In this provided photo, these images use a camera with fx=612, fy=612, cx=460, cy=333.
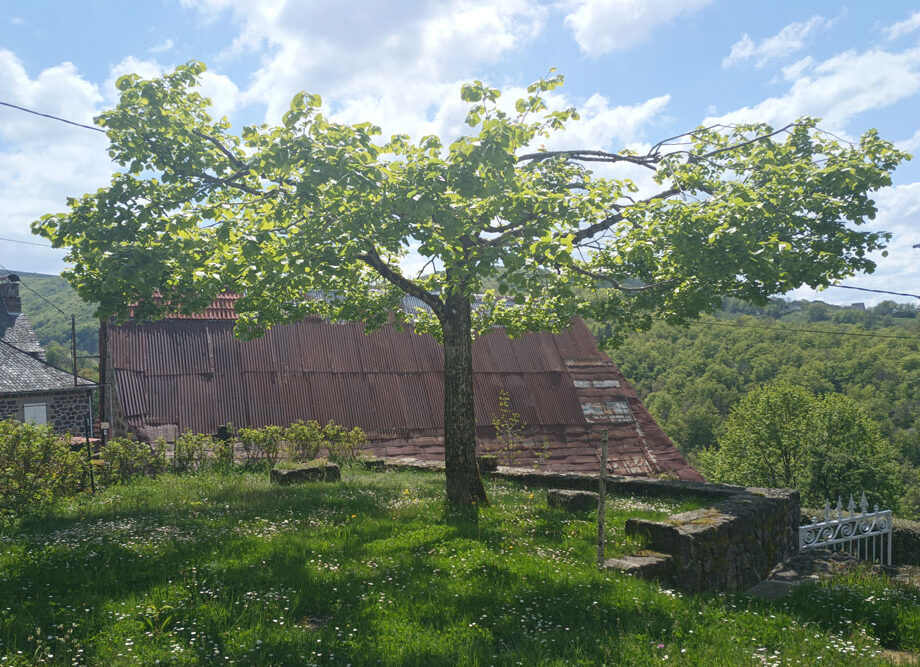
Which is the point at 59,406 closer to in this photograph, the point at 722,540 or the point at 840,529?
the point at 722,540

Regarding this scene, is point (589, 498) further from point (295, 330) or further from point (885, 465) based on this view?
point (885, 465)

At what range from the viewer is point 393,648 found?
4.68m

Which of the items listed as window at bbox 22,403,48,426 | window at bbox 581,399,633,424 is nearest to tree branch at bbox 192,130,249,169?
window at bbox 581,399,633,424

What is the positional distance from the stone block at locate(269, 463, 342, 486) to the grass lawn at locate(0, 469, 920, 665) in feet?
11.1

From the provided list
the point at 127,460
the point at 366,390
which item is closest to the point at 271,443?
the point at 127,460

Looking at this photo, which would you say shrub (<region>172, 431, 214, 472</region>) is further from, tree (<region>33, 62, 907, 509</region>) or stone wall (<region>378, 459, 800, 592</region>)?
stone wall (<region>378, 459, 800, 592</region>)

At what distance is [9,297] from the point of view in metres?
30.4

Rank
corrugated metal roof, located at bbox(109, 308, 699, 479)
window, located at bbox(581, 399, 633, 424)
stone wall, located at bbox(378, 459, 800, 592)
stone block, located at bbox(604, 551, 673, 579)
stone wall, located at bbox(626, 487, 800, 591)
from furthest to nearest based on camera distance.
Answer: window, located at bbox(581, 399, 633, 424)
corrugated metal roof, located at bbox(109, 308, 699, 479)
stone wall, located at bbox(626, 487, 800, 591)
stone wall, located at bbox(378, 459, 800, 592)
stone block, located at bbox(604, 551, 673, 579)

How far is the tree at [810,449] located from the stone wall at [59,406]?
37.5 meters

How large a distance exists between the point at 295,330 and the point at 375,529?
12391 mm

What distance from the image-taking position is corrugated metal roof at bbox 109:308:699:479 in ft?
55.5

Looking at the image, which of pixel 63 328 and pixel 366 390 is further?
pixel 63 328

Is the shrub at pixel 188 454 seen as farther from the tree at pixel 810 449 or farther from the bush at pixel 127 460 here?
the tree at pixel 810 449

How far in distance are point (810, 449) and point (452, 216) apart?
3861cm
